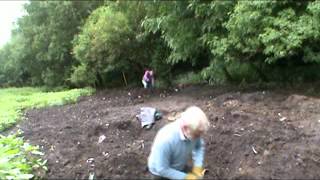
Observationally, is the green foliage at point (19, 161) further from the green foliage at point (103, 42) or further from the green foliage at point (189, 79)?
the green foliage at point (103, 42)

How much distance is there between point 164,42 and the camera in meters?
18.8

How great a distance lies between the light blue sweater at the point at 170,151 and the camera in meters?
4.70

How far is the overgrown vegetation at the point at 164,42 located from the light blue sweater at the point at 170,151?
253 inches

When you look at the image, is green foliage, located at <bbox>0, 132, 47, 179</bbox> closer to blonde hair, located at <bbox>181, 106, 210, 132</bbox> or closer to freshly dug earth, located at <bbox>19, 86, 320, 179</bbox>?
freshly dug earth, located at <bbox>19, 86, 320, 179</bbox>

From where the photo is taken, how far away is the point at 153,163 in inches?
188

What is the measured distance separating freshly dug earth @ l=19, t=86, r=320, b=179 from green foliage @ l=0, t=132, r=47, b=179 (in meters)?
0.20

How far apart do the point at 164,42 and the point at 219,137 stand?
10606 millimetres

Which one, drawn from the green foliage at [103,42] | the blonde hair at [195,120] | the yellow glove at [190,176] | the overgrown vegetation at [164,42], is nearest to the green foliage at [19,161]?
the yellow glove at [190,176]

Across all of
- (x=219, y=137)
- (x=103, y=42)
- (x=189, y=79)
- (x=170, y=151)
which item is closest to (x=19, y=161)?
(x=219, y=137)

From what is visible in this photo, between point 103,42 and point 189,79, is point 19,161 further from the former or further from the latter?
point 103,42

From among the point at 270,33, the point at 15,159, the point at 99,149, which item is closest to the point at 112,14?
the point at 270,33

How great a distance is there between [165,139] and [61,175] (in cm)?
303

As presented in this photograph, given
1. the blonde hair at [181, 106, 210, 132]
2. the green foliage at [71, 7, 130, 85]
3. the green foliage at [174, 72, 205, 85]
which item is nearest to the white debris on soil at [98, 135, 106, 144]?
the blonde hair at [181, 106, 210, 132]

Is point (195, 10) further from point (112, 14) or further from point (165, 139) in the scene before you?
point (165, 139)
